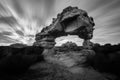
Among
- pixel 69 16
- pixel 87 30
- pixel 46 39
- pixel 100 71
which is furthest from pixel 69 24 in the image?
pixel 100 71

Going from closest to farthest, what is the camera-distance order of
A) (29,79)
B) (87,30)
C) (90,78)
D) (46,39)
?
(29,79) < (90,78) < (87,30) < (46,39)

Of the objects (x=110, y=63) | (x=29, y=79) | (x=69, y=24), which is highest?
(x=69, y=24)

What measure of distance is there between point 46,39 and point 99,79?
81.8 ft

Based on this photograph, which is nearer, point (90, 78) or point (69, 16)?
point (90, 78)

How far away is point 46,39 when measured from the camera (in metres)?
27.0

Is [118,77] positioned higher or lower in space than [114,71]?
lower

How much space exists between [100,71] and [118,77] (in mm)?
997

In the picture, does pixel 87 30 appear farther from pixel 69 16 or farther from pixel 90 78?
pixel 90 78

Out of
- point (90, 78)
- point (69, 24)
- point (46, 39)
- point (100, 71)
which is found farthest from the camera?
point (46, 39)

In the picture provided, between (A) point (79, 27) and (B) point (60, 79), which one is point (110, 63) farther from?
(A) point (79, 27)

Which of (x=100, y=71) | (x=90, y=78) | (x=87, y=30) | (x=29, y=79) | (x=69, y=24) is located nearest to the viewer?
(x=29, y=79)

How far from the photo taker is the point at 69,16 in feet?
74.8

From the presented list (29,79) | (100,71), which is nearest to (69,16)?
(100,71)

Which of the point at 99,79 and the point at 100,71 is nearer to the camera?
the point at 99,79
